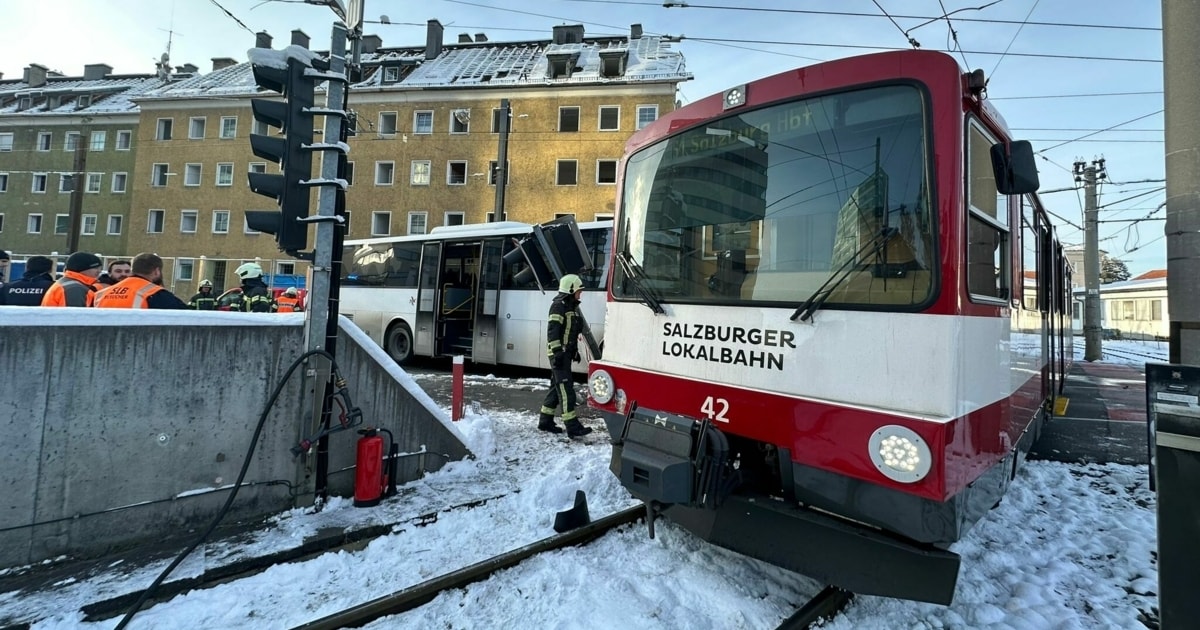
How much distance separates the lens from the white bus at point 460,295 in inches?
433

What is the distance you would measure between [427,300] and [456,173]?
19915mm

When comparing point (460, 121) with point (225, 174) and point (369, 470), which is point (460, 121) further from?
point (369, 470)

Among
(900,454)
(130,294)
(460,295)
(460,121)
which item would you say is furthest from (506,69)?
(900,454)

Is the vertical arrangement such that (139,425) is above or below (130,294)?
below

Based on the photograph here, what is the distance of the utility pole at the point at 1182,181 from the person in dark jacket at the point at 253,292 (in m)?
8.01

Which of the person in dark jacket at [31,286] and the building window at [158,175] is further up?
the building window at [158,175]

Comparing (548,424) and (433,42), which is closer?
(548,424)

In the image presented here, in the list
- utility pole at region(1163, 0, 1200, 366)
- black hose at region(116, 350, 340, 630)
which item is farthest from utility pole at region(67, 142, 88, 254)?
utility pole at region(1163, 0, 1200, 366)

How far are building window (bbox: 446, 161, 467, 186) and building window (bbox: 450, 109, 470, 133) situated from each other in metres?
1.83

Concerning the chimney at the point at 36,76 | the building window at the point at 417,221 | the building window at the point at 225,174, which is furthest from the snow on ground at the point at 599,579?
the chimney at the point at 36,76

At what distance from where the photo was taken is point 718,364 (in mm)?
2973

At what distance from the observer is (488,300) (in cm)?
1173

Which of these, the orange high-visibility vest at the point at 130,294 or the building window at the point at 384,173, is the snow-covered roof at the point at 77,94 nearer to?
the building window at the point at 384,173

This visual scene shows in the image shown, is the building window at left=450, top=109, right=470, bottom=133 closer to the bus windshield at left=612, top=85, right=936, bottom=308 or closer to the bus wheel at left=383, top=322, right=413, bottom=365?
the bus wheel at left=383, top=322, right=413, bottom=365
